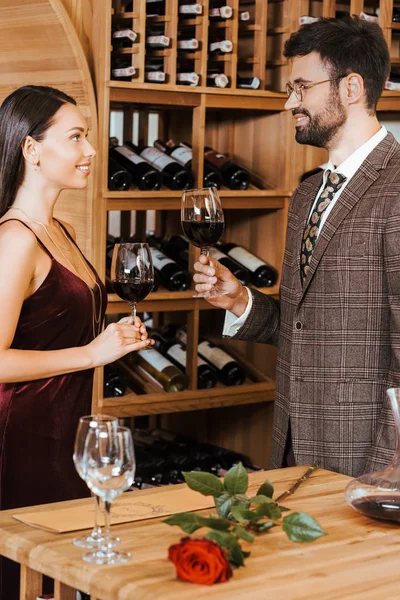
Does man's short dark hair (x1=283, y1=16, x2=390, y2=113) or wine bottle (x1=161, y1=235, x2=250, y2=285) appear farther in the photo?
wine bottle (x1=161, y1=235, x2=250, y2=285)

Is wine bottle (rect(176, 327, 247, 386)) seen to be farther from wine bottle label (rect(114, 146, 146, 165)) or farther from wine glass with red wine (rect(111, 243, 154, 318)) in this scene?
wine glass with red wine (rect(111, 243, 154, 318))

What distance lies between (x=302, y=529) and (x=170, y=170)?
2.21 metres

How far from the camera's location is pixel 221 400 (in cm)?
363

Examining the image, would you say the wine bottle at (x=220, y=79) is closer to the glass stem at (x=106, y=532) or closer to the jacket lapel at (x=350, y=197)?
the jacket lapel at (x=350, y=197)

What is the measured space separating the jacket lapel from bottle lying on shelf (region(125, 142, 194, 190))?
1.21 metres

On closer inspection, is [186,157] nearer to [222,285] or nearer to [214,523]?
[222,285]

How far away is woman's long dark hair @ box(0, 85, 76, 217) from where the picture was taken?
2.38 metres

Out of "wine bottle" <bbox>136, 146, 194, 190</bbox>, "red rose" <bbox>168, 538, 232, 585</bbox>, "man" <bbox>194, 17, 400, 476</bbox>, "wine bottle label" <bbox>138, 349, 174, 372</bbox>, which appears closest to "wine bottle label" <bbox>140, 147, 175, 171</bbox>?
"wine bottle" <bbox>136, 146, 194, 190</bbox>

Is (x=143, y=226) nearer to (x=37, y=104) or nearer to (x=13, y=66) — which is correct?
(x=13, y=66)

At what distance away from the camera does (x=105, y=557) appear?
1367 mm

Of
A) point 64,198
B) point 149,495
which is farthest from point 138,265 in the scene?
point 64,198

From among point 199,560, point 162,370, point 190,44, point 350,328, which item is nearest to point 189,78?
point 190,44

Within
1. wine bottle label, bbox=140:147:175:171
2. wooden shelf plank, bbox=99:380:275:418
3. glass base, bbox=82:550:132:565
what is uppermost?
wine bottle label, bbox=140:147:175:171

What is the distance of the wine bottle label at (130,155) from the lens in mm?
3416
